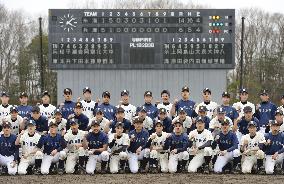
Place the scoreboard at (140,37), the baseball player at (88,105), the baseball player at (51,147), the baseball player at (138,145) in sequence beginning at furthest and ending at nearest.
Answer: the scoreboard at (140,37)
the baseball player at (88,105)
the baseball player at (138,145)
the baseball player at (51,147)

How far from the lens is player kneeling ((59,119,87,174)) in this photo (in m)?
11.1

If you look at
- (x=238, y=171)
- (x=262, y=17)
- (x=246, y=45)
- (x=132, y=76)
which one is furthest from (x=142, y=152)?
(x=262, y=17)

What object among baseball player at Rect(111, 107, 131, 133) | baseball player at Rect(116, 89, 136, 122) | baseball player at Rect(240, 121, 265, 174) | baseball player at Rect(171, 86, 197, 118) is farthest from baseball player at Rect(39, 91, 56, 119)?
baseball player at Rect(240, 121, 265, 174)

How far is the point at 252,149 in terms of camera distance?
36.2 feet

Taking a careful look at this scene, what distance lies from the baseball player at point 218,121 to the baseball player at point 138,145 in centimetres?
135

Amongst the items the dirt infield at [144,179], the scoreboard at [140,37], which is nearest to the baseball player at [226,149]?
the dirt infield at [144,179]

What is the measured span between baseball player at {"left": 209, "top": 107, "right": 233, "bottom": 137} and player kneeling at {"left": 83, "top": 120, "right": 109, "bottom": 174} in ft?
7.21

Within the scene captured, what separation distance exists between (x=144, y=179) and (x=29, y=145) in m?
2.54

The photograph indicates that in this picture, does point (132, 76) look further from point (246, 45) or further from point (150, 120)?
point (246, 45)

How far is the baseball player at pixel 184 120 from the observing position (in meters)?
11.7

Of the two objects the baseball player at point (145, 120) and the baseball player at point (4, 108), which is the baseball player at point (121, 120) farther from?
the baseball player at point (4, 108)

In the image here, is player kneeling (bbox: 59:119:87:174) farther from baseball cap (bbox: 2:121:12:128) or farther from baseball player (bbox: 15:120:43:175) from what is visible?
baseball cap (bbox: 2:121:12:128)

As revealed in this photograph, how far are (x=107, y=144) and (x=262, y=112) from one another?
369 centimetres

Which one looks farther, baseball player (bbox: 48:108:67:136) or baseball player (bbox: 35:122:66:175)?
baseball player (bbox: 48:108:67:136)
